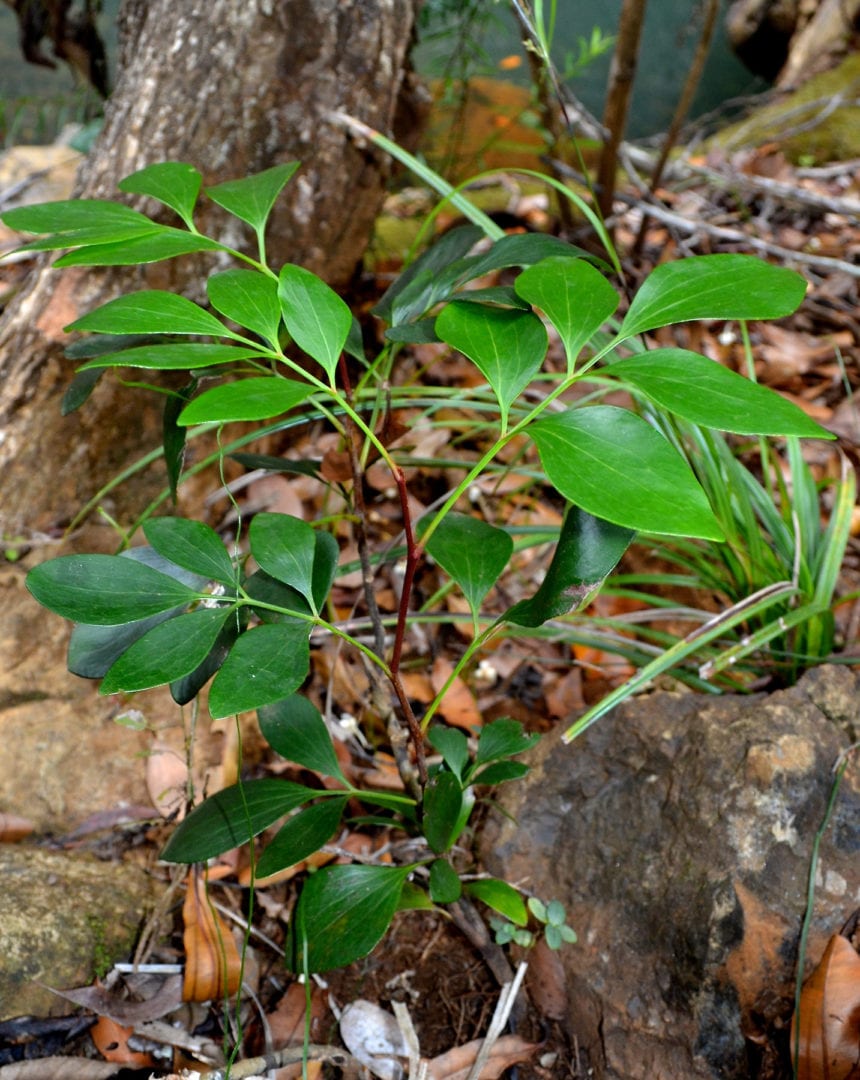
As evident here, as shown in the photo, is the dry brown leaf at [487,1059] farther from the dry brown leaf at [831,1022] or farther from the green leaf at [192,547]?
the green leaf at [192,547]

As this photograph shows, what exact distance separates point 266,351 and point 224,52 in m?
1.27

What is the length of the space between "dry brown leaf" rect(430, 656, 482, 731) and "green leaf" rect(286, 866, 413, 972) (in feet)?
1.69

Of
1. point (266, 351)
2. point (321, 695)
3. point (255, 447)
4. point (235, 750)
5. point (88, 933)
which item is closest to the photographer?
point (266, 351)

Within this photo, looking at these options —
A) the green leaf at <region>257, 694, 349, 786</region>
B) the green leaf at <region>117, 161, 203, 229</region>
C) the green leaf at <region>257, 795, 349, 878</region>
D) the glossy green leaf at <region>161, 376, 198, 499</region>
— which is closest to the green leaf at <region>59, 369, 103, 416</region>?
the glossy green leaf at <region>161, 376, 198, 499</region>

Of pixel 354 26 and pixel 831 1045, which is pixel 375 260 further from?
pixel 831 1045

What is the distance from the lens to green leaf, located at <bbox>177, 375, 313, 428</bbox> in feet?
2.07

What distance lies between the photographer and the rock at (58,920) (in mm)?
1004

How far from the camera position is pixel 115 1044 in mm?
1005

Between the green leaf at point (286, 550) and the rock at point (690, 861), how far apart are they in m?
0.56

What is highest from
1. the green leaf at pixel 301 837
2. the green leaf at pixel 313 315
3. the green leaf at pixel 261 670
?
the green leaf at pixel 313 315

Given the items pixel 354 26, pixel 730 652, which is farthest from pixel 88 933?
pixel 354 26

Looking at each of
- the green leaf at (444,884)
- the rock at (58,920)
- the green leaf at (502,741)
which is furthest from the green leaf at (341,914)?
the rock at (58,920)

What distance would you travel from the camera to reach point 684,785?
1118mm

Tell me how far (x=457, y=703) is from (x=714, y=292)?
976 mm
